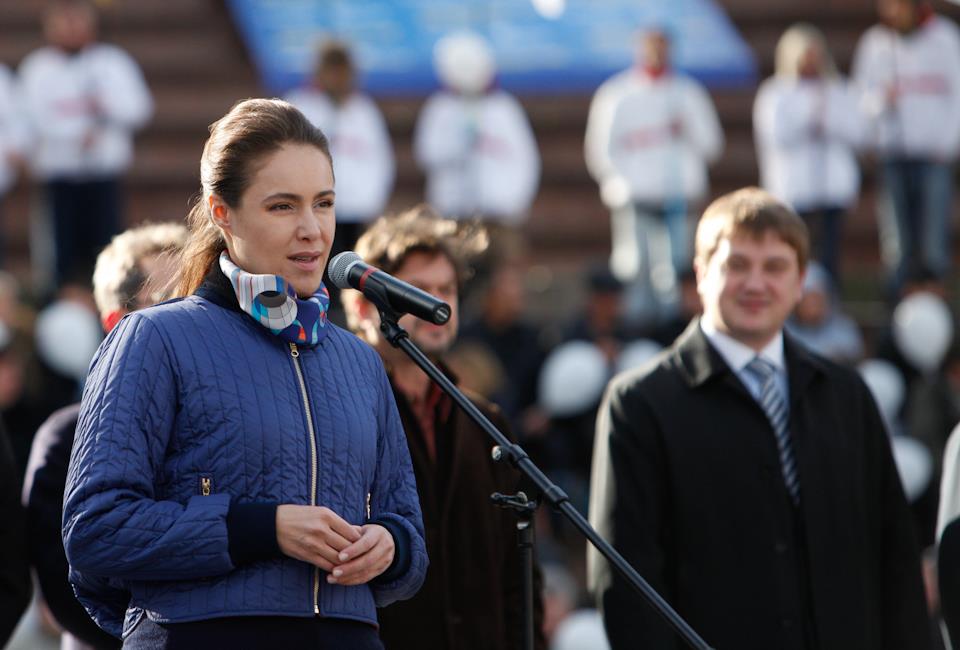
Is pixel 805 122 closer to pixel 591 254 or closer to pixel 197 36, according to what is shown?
pixel 591 254

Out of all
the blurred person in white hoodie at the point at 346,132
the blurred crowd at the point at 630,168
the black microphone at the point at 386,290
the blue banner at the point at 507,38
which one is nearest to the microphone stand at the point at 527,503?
the black microphone at the point at 386,290

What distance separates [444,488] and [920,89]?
754 centimetres

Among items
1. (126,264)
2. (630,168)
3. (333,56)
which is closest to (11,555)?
(126,264)

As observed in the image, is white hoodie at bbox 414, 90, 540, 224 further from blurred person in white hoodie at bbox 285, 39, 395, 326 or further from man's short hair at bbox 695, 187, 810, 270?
man's short hair at bbox 695, 187, 810, 270

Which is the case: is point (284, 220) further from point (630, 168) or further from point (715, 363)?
point (630, 168)

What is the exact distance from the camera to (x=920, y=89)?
10883 millimetres

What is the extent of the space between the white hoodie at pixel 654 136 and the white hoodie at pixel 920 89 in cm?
124

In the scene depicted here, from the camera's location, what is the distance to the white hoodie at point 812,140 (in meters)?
10.7

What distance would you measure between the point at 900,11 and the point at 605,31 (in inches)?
141

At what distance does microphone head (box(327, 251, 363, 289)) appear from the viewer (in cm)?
339

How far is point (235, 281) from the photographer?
320 centimetres

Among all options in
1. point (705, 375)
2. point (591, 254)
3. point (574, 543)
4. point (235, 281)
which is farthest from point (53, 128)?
point (235, 281)

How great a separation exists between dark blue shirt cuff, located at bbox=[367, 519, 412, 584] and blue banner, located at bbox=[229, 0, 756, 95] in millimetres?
10660

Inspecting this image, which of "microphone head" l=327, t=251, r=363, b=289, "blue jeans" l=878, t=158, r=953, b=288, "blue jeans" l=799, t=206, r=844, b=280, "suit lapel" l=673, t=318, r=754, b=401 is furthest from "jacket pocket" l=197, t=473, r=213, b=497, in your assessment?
"blue jeans" l=878, t=158, r=953, b=288
